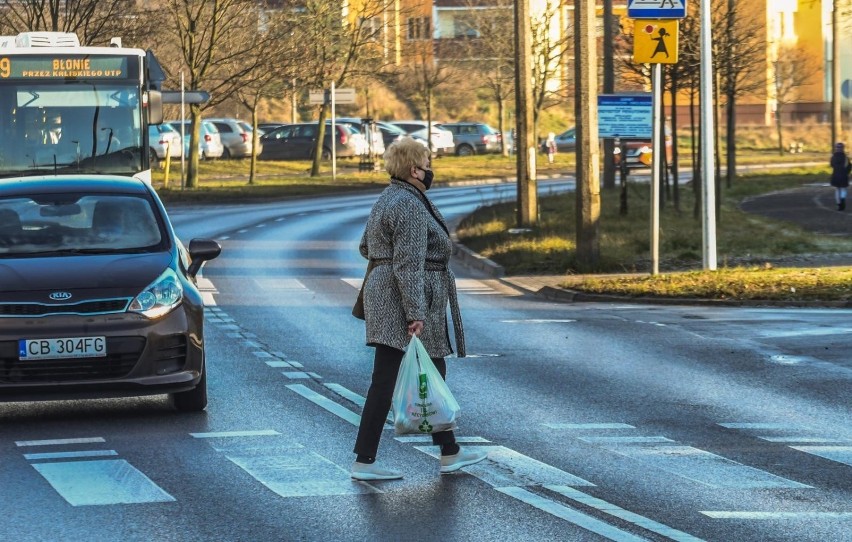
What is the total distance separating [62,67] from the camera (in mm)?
22047

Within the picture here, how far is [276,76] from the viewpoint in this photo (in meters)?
49.8

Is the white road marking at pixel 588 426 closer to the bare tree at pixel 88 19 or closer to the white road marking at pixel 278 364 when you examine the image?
the white road marking at pixel 278 364

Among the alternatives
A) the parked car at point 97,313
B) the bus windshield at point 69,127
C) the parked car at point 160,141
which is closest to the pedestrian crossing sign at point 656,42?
the bus windshield at point 69,127

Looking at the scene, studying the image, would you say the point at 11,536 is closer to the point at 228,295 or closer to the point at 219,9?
the point at 228,295

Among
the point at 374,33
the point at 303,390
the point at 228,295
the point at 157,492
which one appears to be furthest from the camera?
the point at 374,33

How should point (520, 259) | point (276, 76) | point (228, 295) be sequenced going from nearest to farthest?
1. point (228, 295)
2. point (520, 259)
3. point (276, 76)

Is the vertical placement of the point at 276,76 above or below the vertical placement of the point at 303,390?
above

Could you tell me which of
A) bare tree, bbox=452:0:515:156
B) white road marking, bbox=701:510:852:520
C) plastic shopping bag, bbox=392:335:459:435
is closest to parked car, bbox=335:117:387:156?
bare tree, bbox=452:0:515:156

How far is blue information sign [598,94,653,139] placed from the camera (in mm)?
24875

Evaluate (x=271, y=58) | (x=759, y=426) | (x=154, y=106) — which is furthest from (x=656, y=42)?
(x=271, y=58)

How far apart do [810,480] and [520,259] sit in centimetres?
1626

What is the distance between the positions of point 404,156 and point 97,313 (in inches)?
112

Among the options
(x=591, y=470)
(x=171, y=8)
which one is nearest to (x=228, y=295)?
(x=591, y=470)

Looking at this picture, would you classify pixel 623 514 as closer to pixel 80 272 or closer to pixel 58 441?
pixel 58 441
